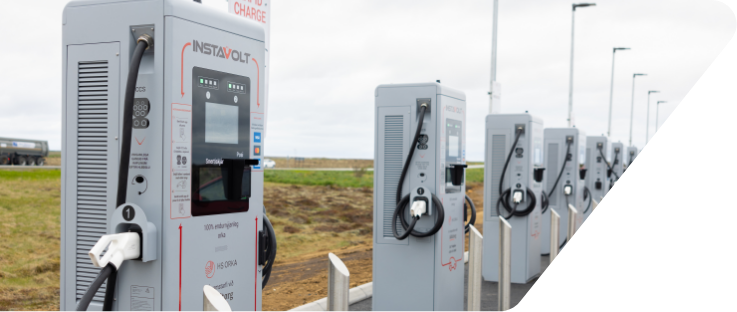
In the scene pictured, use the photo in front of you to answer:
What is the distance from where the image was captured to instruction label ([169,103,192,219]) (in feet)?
10.2

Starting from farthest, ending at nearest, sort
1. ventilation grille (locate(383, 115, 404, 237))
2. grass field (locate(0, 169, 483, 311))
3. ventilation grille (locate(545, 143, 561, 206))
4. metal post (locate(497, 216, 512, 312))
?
ventilation grille (locate(545, 143, 561, 206)) → grass field (locate(0, 169, 483, 311)) → ventilation grille (locate(383, 115, 404, 237)) → metal post (locate(497, 216, 512, 312))

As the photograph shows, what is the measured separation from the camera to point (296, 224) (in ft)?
63.9

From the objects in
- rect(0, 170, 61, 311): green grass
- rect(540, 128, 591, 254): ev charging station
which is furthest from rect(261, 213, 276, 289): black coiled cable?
rect(540, 128, 591, 254): ev charging station

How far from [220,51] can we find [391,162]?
10.4ft

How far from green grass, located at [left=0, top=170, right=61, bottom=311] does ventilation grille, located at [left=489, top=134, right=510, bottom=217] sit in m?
6.81

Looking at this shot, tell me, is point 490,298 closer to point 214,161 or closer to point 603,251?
point 214,161

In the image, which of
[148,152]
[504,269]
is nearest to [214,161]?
[148,152]

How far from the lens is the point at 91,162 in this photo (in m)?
3.23

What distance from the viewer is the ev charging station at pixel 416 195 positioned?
240 inches

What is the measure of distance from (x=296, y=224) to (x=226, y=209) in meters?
16.2

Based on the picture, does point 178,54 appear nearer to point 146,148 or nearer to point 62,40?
point 146,148

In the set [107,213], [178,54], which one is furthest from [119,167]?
[178,54]

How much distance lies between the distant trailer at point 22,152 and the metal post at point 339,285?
167ft

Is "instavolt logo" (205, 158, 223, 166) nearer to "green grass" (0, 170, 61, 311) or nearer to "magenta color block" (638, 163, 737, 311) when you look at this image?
"magenta color block" (638, 163, 737, 311)
